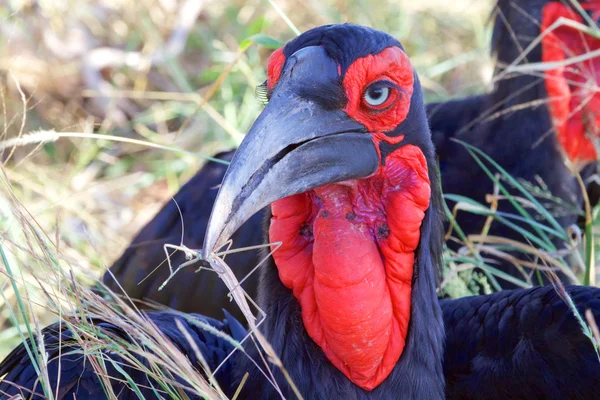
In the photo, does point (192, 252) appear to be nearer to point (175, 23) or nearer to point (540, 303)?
point (540, 303)

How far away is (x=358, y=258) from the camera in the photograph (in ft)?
7.01

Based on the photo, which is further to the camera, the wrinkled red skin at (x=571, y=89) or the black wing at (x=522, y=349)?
the wrinkled red skin at (x=571, y=89)

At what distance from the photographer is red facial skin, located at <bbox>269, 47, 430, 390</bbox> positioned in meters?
2.13

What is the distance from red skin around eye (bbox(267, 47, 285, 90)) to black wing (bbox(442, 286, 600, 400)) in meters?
1.03

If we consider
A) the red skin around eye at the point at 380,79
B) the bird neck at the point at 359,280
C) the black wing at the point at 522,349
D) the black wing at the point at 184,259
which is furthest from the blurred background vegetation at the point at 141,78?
the red skin around eye at the point at 380,79

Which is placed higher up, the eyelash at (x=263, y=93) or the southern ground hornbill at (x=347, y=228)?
the eyelash at (x=263, y=93)

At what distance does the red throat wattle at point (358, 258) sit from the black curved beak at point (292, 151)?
98 millimetres

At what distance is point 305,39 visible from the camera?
214 centimetres

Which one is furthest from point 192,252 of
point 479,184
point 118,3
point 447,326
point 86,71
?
point 118,3

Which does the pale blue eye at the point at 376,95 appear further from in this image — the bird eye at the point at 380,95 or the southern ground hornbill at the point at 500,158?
the southern ground hornbill at the point at 500,158

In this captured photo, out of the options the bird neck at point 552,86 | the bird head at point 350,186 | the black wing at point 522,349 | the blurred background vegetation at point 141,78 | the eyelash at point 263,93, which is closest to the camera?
the bird head at point 350,186

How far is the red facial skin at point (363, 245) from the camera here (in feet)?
6.98

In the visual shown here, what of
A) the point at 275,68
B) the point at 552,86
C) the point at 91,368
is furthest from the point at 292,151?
the point at 552,86

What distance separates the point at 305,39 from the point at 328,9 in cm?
368
